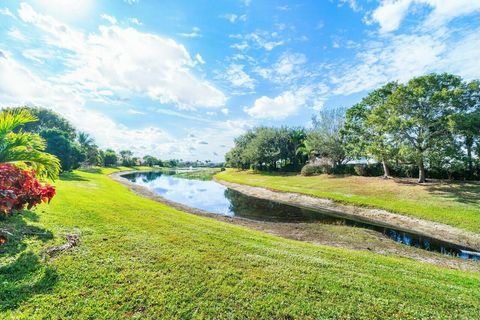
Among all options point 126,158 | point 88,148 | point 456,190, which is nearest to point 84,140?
point 88,148

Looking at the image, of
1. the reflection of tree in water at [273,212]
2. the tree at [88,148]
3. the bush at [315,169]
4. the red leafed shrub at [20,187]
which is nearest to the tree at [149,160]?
the tree at [88,148]

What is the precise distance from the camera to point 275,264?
7242 millimetres

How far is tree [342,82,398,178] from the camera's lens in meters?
29.5

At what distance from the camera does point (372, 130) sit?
36.3 m

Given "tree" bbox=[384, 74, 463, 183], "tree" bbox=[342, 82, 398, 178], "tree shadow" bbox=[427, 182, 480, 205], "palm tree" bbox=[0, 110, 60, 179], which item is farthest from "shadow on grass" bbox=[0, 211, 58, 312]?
"tree" bbox=[342, 82, 398, 178]

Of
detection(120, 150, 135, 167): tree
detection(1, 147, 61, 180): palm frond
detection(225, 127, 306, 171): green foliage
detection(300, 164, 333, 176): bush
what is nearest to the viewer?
detection(1, 147, 61, 180): palm frond

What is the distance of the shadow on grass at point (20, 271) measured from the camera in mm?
4586

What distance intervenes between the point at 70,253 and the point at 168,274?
3085 millimetres

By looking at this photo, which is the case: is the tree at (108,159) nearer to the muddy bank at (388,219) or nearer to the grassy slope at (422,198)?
the muddy bank at (388,219)

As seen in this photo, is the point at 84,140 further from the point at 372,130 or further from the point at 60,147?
the point at 372,130

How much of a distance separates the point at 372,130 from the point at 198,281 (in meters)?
39.1

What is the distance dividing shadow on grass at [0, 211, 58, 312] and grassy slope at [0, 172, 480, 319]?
19mm

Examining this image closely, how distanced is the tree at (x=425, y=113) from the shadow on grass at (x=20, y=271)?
3119 centimetres

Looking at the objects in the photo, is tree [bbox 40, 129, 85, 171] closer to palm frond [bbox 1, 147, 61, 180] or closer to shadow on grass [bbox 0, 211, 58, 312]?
shadow on grass [bbox 0, 211, 58, 312]
